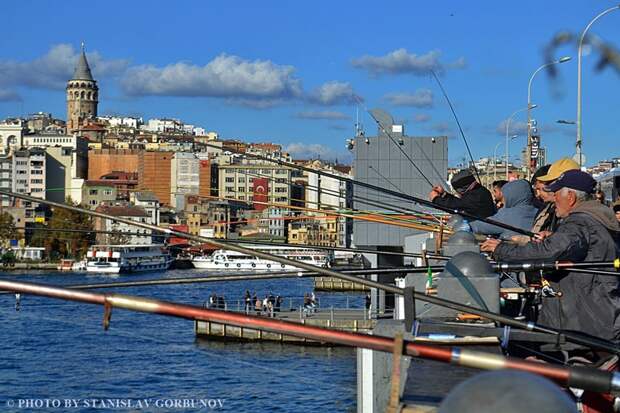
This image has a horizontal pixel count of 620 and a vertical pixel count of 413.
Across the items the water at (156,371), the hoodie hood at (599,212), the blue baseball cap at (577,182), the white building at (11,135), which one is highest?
the white building at (11,135)

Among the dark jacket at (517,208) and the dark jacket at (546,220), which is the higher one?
the dark jacket at (517,208)

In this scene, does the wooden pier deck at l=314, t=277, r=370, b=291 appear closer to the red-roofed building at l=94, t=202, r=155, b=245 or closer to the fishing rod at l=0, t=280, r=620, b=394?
the red-roofed building at l=94, t=202, r=155, b=245

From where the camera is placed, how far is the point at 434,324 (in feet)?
14.7

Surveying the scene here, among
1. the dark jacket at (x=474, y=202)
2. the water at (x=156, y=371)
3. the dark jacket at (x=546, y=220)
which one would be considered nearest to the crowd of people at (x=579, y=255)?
the dark jacket at (x=546, y=220)

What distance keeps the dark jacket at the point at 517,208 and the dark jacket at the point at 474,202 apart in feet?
2.30

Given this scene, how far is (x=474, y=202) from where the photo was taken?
771cm

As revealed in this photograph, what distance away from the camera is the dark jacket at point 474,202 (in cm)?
768

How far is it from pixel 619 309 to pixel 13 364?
2471cm

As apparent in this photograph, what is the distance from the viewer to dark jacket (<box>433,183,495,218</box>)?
7684 mm

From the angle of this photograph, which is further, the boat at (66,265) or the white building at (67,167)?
the white building at (67,167)

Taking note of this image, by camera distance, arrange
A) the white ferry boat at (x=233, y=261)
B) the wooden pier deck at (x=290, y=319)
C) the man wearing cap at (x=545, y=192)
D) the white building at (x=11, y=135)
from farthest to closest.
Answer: the white building at (x=11, y=135) → the white ferry boat at (x=233, y=261) → the wooden pier deck at (x=290, y=319) → the man wearing cap at (x=545, y=192)

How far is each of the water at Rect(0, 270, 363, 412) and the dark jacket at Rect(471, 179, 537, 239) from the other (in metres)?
10.0

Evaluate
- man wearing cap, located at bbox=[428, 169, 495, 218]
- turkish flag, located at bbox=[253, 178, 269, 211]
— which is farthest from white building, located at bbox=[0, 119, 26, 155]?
man wearing cap, located at bbox=[428, 169, 495, 218]

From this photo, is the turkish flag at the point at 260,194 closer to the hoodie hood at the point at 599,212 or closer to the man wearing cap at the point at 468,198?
the man wearing cap at the point at 468,198
